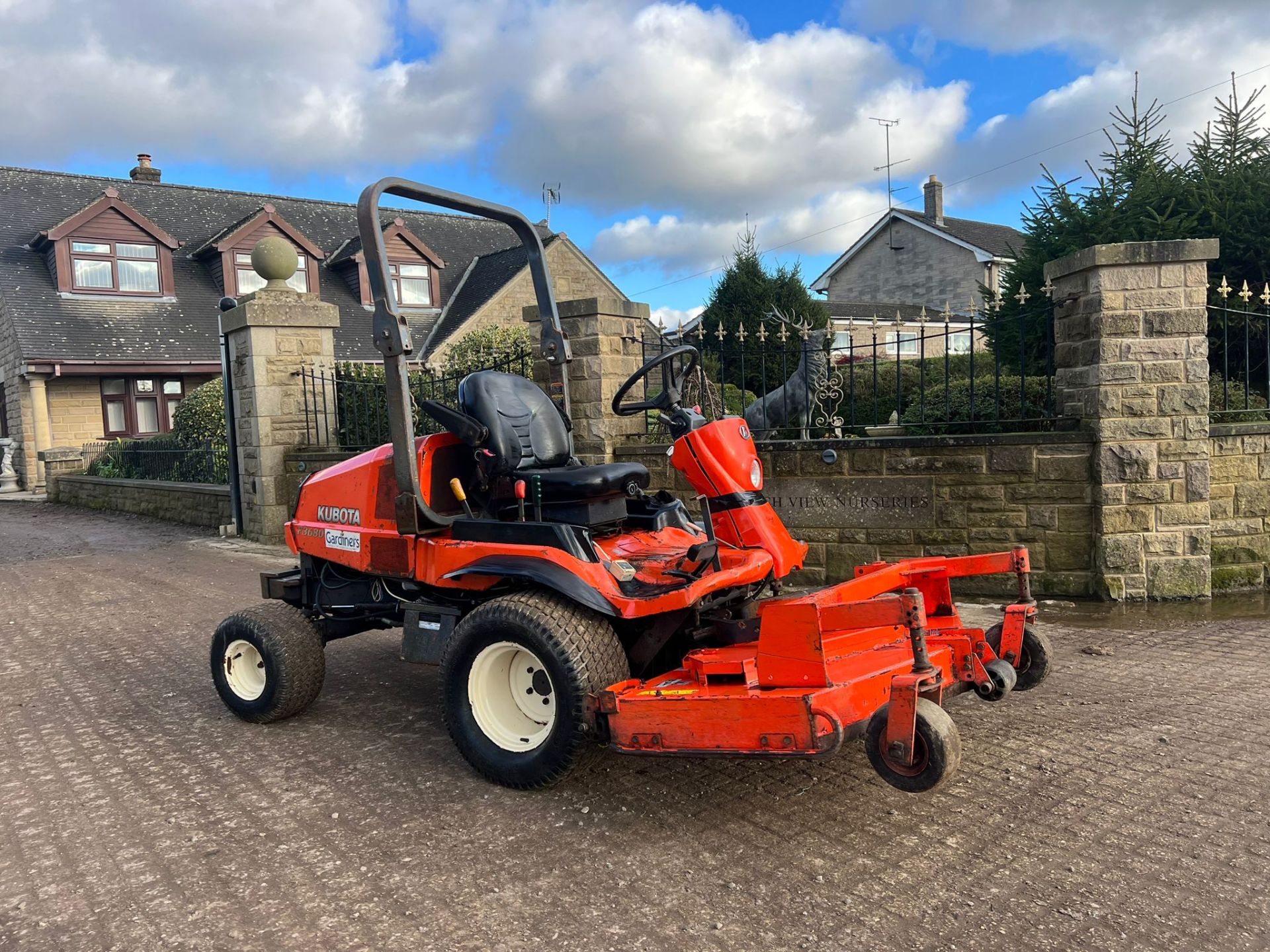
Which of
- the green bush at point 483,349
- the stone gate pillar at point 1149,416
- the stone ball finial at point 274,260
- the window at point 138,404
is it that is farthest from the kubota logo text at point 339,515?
the window at point 138,404

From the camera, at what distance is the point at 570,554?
3.61 m

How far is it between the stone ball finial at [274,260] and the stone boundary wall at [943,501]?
21.5ft

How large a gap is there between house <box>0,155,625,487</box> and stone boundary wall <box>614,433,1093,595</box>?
13667mm

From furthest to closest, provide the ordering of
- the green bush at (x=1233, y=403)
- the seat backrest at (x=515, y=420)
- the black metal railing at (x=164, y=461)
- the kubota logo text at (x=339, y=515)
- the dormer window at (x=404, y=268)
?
the dormer window at (x=404, y=268) < the black metal railing at (x=164, y=461) < the green bush at (x=1233, y=403) < the kubota logo text at (x=339, y=515) < the seat backrest at (x=515, y=420)

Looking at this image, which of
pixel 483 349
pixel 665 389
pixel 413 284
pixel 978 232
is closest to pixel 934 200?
pixel 978 232

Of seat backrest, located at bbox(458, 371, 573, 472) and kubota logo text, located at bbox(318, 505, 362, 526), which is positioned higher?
seat backrest, located at bbox(458, 371, 573, 472)

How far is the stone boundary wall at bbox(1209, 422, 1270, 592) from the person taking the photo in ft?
21.6

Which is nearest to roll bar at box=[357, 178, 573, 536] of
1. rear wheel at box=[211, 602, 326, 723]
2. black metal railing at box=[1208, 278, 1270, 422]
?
rear wheel at box=[211, 602, 326, 723]

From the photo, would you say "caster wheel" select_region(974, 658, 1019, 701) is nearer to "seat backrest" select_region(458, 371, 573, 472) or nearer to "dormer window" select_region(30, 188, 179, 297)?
"seat backrest" select_region(458, 371, 573, 472)

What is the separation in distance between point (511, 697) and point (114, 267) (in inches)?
878

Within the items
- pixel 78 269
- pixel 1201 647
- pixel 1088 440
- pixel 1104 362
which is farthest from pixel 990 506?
pixel 78 269

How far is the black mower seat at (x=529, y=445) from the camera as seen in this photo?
3.94 metres

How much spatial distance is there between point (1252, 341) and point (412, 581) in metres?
8.11

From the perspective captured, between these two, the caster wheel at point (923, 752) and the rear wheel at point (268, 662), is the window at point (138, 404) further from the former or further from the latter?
the caster wheel at point (923, 752)
